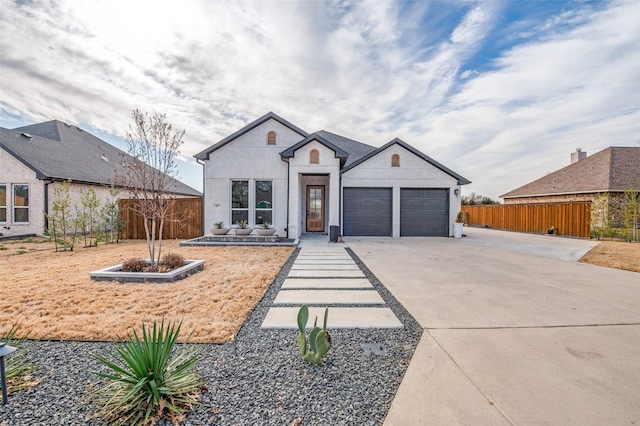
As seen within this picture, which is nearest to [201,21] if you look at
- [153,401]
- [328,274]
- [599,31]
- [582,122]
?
[328,274]

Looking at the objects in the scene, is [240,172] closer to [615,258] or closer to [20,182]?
[20,182]

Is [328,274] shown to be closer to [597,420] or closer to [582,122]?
[597,420]

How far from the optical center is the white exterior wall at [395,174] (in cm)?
1368

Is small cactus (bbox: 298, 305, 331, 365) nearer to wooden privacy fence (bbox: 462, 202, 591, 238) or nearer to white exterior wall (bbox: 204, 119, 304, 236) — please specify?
white exterior wall (bbox: 204, 119, 304, 236)

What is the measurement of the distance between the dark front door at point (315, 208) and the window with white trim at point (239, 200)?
3789mm

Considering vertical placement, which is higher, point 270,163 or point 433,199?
point 270,163

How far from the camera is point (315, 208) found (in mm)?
15602

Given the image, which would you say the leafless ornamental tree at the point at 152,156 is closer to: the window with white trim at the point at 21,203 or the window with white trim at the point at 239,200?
the window with white trim at the point at 239,200

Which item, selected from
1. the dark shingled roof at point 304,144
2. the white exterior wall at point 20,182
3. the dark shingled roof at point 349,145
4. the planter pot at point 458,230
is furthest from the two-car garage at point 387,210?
the white exterior wall at point 20,182

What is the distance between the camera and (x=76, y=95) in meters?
12.1

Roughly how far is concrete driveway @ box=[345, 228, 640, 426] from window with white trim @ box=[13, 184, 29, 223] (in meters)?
16.7

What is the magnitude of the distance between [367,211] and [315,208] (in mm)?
3153

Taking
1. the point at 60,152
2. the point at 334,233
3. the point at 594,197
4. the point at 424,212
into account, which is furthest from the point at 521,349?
the point at 60,152

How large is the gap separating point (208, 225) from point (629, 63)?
17.1 metres
